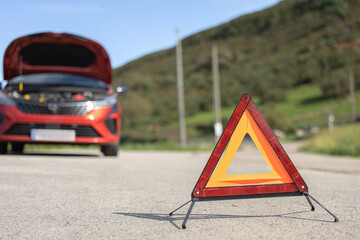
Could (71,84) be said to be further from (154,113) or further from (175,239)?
(154,113)

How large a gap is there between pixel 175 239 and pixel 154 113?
7673cm

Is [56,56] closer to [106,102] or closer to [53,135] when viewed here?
[106,102]

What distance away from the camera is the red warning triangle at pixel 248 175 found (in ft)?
11.5

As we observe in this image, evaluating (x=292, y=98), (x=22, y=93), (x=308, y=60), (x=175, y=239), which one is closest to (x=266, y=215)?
(x=175, y=239)

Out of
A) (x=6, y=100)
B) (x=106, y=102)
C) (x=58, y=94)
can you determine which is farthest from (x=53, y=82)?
(x=106, y=102)

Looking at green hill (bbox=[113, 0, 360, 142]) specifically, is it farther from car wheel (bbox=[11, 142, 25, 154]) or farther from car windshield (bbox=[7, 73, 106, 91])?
car windshield (bbox=[7, 73, 106, 91])

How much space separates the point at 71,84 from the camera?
28.3 ft

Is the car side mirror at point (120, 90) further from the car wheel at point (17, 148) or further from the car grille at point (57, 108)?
the car wheel at point (17, 148)

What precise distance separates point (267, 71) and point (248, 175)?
288 ft

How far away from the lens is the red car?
7777 millimetres

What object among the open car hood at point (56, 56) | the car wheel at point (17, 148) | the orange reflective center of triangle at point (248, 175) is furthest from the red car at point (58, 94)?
the orange reflective center of triangle at point (248, 175)

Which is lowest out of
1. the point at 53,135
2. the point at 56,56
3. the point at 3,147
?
the point at 3,147

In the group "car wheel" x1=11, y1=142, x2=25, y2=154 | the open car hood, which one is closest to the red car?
the open car hood

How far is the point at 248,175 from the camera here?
3625 mm
